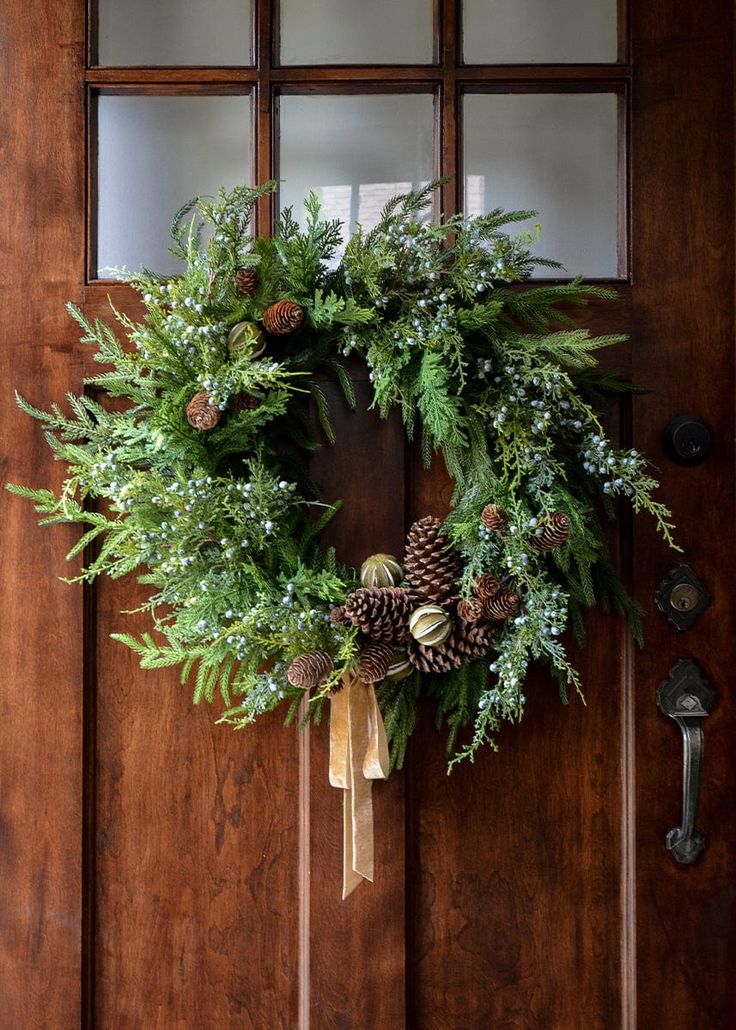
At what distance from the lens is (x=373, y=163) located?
1007 millimetres

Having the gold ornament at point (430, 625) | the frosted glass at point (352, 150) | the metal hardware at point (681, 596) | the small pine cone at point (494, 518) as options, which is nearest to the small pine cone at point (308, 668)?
the gold ornament at point (430, 625)

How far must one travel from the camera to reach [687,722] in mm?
973

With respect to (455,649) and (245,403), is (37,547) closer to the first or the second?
(245,403)

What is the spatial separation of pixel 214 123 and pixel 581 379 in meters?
0.59

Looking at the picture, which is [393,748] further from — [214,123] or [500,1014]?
[214,123]

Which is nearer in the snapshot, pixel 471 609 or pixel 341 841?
pixel 471 609

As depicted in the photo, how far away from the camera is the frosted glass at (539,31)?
99 centimetres

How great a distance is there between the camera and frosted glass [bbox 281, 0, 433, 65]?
3.28 ft

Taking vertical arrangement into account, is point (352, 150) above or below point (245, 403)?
above

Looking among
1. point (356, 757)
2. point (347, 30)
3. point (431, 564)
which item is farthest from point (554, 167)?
point (356, 757)

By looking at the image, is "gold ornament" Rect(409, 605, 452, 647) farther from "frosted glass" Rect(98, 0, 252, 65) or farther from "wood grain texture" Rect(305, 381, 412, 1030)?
"frosted glass" Rect(98, 0, 252, 65)

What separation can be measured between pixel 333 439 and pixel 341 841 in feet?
1.68

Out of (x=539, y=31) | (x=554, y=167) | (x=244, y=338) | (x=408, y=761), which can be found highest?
(x=539, y=31)

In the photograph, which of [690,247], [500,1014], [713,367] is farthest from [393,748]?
[690,247]
